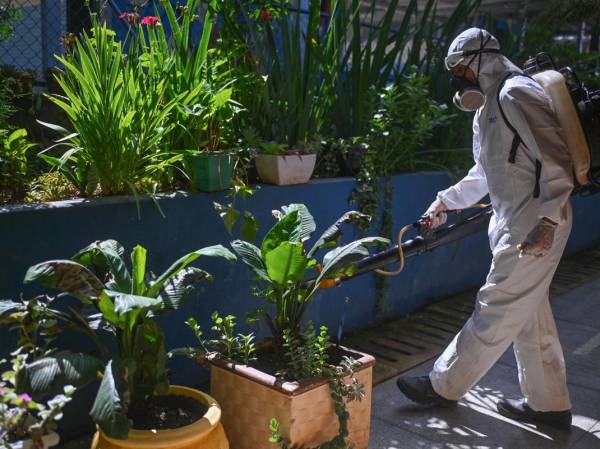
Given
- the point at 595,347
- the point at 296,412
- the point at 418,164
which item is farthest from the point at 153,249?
the point at 595,347

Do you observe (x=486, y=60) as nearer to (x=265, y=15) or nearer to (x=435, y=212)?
(x=435, y=212)

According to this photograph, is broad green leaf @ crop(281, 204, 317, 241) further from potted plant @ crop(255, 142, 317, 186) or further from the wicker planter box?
potted plant @ crop(255, 142, 317, 186)

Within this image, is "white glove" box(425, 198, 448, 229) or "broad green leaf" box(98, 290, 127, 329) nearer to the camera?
"broad green leaf" box(98, 290, 127, 329)

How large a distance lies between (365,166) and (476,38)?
4.80 ft

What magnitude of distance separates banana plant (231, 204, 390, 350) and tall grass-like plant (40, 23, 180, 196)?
68 centimetres

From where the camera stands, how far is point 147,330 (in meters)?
2.71

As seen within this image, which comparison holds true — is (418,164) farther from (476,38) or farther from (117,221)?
(117,221)

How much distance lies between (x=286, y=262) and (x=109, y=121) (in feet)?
3.58

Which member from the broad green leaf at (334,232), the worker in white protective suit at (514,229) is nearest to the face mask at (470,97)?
the worker in white protective suit at (514,229)

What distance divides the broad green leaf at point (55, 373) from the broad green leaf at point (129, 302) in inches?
9.5

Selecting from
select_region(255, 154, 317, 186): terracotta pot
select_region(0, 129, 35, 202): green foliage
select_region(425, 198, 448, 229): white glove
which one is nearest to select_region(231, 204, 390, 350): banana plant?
select_region(425, 198, 448, 229): white glove

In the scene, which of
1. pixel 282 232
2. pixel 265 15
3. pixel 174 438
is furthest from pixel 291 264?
pixel 265 15

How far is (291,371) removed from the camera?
9.78 feet

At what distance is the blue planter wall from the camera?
9.76ft
